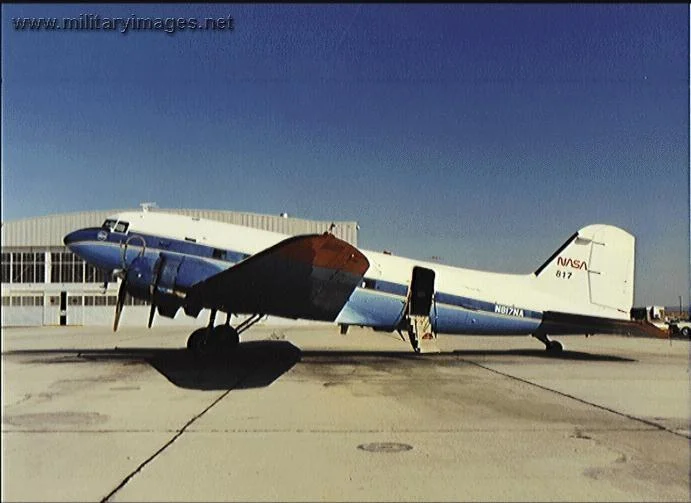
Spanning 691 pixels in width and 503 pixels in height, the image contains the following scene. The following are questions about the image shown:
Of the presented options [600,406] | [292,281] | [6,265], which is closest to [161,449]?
[600,406]

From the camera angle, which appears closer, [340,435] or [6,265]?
[340,435]

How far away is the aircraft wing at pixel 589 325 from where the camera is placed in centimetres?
1716

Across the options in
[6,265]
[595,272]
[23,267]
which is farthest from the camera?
[6,265]

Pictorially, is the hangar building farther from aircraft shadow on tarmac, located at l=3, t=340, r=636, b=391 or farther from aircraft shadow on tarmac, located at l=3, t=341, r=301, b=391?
aircraft shadow on tarmac, located at l=3, t=340, r=636, b=391

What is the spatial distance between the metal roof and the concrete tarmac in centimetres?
3423

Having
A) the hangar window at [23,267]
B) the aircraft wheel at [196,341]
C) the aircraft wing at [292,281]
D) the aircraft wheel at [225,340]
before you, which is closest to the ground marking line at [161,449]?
the aircraft wing at [292,281]

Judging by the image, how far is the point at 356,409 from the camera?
935 cm

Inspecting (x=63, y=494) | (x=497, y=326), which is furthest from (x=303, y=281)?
(x=63, y=494)

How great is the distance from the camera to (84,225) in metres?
47.2

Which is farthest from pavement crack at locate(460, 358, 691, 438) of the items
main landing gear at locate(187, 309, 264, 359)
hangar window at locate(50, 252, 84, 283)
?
hangar window at locate(50, 252, 84, 283)

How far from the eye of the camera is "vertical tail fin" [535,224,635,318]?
18734 mm

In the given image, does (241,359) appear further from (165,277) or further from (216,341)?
(165,277)

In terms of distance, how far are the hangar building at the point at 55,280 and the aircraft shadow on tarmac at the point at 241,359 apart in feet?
84.6

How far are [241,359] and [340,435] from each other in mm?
9957
